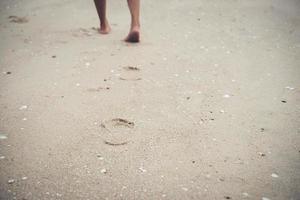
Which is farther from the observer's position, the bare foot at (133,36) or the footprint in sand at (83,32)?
the footprint in sand at (83,32)

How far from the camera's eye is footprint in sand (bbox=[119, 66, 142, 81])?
2.79 m

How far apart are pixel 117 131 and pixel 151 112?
0.33m

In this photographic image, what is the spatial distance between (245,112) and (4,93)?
6.04 feet

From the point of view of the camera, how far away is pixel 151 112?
2330 mm

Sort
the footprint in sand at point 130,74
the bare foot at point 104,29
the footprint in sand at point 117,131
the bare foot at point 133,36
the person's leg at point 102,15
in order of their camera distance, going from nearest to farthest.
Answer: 1. the footprint in sand at point 117,131
2. the footprint in sand at point 130,74
3. the bare foot at point 133,36
4. the person's leg at point 102,15
5. the bare foot at point 104,29

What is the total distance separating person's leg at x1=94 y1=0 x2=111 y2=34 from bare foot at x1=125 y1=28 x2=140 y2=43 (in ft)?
1.43

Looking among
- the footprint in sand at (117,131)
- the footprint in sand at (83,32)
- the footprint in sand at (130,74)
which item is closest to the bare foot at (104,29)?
the footprint in sand at (83,32)

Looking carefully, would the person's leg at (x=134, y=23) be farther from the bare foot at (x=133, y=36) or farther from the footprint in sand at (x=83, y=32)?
the footprint in sand at (x=83, y=32)

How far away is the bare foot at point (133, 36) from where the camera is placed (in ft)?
11.3

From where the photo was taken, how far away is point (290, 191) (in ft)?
5.54

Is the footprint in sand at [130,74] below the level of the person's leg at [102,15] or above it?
below

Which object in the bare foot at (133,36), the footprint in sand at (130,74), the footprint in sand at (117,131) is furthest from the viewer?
the bare foot at (133,36)

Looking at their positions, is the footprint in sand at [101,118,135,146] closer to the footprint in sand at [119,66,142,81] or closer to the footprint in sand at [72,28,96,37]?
the footprint in sand at [119,66,142,81]

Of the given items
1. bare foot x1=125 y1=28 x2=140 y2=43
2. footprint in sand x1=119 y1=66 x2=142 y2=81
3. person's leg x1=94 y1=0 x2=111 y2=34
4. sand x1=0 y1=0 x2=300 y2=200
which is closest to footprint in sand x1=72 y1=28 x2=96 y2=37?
sand x1=0 y1=0 x2=300 y2=200
